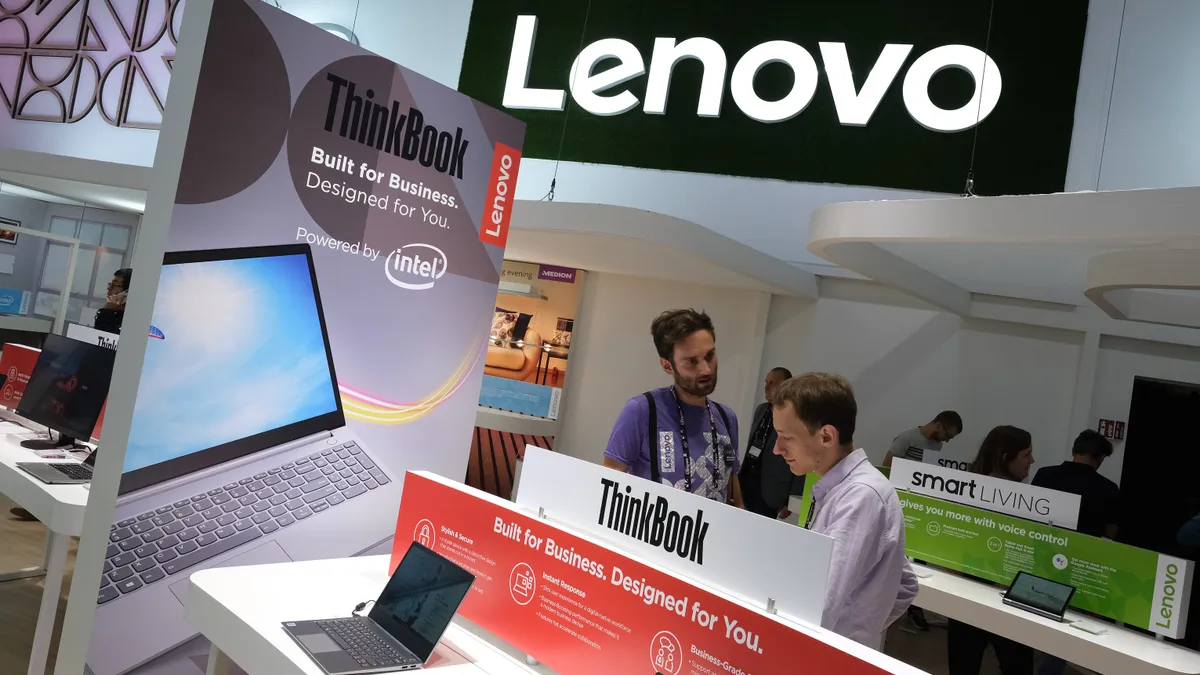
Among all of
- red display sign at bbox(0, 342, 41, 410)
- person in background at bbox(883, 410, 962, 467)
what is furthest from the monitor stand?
person in background at bbox(883, 410, 962, 467)

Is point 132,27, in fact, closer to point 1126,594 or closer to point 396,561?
point 396,561

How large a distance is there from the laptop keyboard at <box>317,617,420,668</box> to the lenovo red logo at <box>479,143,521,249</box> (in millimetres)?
1428

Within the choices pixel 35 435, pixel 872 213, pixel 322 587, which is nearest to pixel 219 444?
pixel 322 587

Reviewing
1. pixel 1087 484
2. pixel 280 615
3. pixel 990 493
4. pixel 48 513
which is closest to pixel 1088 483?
pixel 1087 484

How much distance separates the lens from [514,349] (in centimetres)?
820

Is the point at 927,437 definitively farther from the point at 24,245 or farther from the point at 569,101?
the point at 24,245

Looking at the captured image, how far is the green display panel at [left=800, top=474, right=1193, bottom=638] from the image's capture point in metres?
3.51

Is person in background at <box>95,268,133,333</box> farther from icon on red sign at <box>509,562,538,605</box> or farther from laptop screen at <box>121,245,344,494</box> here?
icon on red sign at <box>509,562,538,605</box>

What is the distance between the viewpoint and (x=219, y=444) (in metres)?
2.28

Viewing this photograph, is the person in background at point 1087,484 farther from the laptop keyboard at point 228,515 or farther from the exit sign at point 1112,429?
the laptop keyboard at point 228,515

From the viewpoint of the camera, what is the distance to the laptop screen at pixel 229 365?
82.9 inches

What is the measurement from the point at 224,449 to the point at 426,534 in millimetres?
605

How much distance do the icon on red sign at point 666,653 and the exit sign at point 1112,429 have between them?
6.35 metres

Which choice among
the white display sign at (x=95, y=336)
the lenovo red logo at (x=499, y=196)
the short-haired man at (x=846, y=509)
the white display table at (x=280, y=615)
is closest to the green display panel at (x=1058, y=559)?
the short-haired man at (x=846, y=509)
